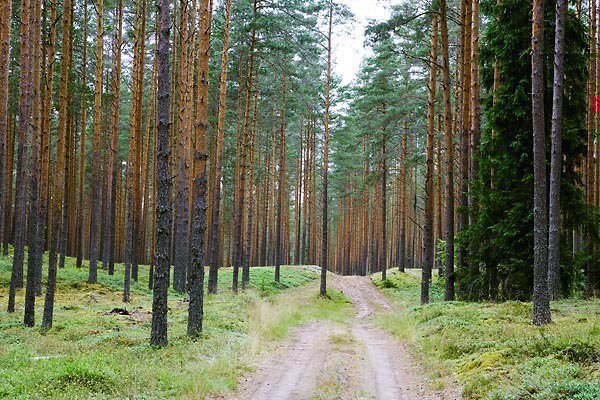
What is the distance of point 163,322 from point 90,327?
3381 mm

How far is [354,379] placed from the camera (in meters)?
8.68

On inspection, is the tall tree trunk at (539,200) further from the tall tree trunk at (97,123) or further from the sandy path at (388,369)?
the tall tree trunk at (97,123)

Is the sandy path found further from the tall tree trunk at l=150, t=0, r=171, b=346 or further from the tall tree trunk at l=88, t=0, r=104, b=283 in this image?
the tall tree trunk at l=88, t=0, r=104, b=283

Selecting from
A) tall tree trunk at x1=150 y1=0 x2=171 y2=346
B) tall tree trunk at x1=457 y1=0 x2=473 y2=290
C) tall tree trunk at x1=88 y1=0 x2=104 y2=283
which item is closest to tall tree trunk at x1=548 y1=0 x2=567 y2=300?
tall tree trunk at x1=457 y1=0 x2=473 y2=290

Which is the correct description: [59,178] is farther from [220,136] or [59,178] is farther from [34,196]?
[220,136]

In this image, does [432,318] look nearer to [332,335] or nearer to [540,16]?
[332,335]

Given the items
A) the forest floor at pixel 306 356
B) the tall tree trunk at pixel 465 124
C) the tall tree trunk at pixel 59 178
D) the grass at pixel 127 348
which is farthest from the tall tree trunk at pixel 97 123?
the tall tree trunk at pixel 465 124

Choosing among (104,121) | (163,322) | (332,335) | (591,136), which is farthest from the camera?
(104,121)

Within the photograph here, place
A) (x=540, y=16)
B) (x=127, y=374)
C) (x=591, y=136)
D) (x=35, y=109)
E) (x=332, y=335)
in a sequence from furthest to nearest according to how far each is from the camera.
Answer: (x=591, y=136)
(x=332, y=335)
(x=35, y=109)
(x=540, y=16)
(x=127, y=374)

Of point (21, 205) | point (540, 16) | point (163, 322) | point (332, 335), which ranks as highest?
point (540, 16)

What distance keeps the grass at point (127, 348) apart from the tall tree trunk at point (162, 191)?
0.59m

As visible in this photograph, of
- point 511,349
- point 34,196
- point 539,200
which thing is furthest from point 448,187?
point 34,196

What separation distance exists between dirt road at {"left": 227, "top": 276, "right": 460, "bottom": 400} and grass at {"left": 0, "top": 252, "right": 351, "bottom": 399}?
0.61m

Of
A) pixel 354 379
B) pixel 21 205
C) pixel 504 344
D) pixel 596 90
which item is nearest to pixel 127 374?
pixel 354 379
